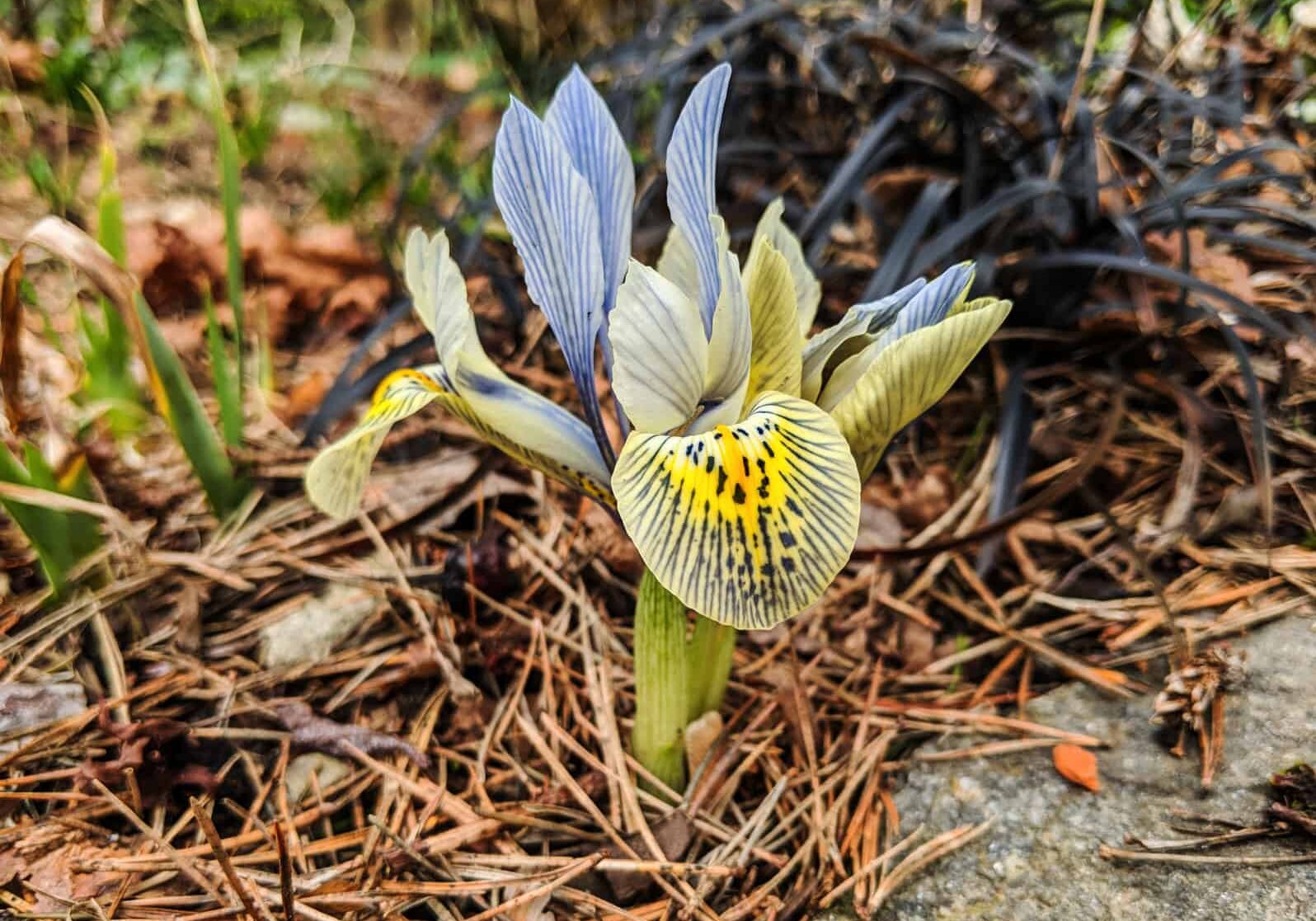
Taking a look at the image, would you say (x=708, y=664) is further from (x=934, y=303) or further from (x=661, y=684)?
(x=934, y=303)

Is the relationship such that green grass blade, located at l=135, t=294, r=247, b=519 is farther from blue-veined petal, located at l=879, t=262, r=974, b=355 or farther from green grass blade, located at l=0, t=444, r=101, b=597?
blue-veined petal, located at l=879, t=262, r=974, b=355

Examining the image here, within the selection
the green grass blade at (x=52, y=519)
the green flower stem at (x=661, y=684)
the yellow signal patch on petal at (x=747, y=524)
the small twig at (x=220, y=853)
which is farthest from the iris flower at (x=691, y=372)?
the green grass blade at (x=52, y=519)

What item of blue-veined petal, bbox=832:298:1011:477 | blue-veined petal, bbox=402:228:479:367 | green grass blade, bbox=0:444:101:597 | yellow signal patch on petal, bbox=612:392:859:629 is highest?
blue-veined petal, bbox=402:228:479:367

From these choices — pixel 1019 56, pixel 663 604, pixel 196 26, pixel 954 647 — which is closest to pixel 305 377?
pixel 196 26

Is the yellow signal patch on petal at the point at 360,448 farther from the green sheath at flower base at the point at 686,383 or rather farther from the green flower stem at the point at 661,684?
the green flower stem at the point at 661,684

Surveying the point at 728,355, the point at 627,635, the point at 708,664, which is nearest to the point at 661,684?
the point at 708,664

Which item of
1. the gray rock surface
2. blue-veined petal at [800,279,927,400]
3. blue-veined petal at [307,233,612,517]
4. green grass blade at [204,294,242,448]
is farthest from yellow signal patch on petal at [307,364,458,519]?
the gray rock surface
